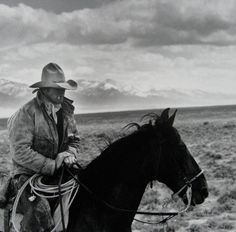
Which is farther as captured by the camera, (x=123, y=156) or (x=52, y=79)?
(x=52, y=79)

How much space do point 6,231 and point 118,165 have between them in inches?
56.7

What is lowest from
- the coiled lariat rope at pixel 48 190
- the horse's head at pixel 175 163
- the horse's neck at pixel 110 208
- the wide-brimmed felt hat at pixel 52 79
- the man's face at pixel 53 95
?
the horse's neck at pixel 110 208

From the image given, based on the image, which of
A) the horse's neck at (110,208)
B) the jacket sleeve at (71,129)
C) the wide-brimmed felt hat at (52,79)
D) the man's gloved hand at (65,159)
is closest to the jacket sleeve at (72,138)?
the jacket sleeve at (71,129)

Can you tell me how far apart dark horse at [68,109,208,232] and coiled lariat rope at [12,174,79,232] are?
0.12 m

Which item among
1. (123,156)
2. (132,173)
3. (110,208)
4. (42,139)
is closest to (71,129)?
(42,139)

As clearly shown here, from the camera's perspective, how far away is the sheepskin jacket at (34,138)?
3.75 metres

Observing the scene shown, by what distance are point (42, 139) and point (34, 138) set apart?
9cm

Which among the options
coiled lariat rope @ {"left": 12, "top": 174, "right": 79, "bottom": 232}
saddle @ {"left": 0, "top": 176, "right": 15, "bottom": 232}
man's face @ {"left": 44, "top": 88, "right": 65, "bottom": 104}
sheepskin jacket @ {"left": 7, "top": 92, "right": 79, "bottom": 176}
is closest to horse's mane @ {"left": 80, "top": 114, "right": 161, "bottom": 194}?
coiled lariat rope @ {"left": 12, "top": 174, "right": 79, "bottom": 232}

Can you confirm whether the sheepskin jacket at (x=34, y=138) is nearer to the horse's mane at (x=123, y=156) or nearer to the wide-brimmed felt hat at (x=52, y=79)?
the wide-brimmed felt hat at (x=52, y=79)

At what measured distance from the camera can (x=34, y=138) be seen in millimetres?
3926

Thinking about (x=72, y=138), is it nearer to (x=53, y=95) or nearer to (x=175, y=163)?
(x=53, y=95)

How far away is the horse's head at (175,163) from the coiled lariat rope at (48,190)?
0.96m

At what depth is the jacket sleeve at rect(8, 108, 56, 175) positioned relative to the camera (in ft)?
12.3

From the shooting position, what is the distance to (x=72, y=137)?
4434mm
